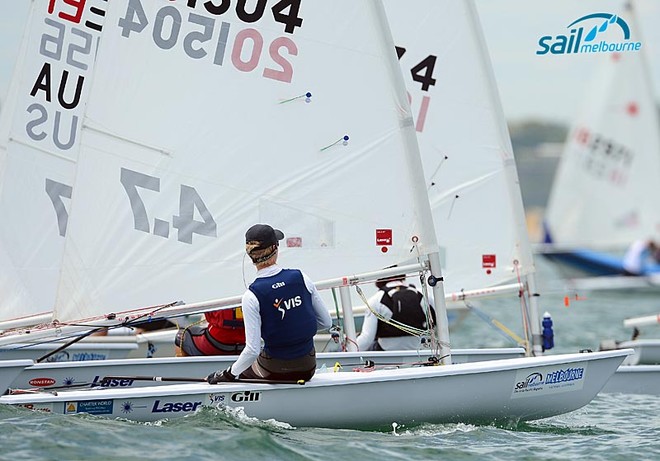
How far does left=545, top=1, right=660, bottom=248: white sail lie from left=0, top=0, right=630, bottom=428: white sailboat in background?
1751 cm

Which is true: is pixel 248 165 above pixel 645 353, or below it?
above

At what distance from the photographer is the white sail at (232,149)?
23.1 ft

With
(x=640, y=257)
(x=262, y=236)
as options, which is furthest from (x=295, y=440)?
(x=640, y=257)

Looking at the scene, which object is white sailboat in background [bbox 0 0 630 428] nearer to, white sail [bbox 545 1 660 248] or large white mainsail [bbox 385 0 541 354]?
large white mainsail [bbox 385 0 541 354]

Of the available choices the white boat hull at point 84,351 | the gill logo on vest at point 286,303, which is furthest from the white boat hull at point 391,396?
the white boat hull at point 84,351

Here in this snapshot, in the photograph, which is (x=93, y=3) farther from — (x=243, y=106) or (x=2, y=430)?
(x=2, y=430)

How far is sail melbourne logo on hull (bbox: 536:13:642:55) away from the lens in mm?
8062

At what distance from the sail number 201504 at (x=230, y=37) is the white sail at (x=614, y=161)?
1766 centimetres

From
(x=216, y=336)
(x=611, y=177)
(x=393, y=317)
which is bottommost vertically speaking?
(x=216, y=336)

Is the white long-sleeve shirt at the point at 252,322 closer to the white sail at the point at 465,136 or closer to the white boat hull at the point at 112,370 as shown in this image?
the white boat hull at the point at 112,370

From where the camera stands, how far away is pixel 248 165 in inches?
284

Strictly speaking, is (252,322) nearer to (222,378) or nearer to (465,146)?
(222,378)

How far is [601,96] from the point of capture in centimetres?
2458

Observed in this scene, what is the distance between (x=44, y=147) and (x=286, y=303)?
3.02m
